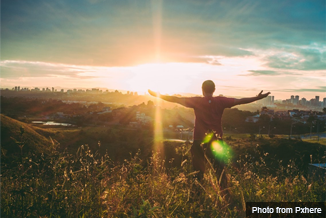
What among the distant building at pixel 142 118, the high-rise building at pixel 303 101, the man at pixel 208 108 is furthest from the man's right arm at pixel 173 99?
the high-rise building at pixel 303 101

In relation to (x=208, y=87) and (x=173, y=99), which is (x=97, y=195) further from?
(x=208, y=87)

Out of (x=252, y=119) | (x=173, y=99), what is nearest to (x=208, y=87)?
(x=173, y=99)

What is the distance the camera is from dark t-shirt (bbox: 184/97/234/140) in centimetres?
473

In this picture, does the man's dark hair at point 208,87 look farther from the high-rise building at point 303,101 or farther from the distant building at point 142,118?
the high-rise building at point 303,101

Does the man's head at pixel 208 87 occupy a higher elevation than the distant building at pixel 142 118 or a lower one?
higher

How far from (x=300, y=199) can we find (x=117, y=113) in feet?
391

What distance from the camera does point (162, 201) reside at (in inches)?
109

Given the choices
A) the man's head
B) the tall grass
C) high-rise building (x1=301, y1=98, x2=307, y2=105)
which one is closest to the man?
the man's head

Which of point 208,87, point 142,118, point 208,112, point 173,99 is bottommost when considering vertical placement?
point 142,118

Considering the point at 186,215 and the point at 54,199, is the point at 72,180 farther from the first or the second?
the point at 186,215

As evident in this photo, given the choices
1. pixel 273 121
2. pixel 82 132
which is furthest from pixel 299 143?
pixel 82 132

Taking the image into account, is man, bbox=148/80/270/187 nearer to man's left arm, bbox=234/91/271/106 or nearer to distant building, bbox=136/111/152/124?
man's left arm, bbox=234/91/271/106

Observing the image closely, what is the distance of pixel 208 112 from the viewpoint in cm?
475

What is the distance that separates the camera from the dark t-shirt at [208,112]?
4.73m
